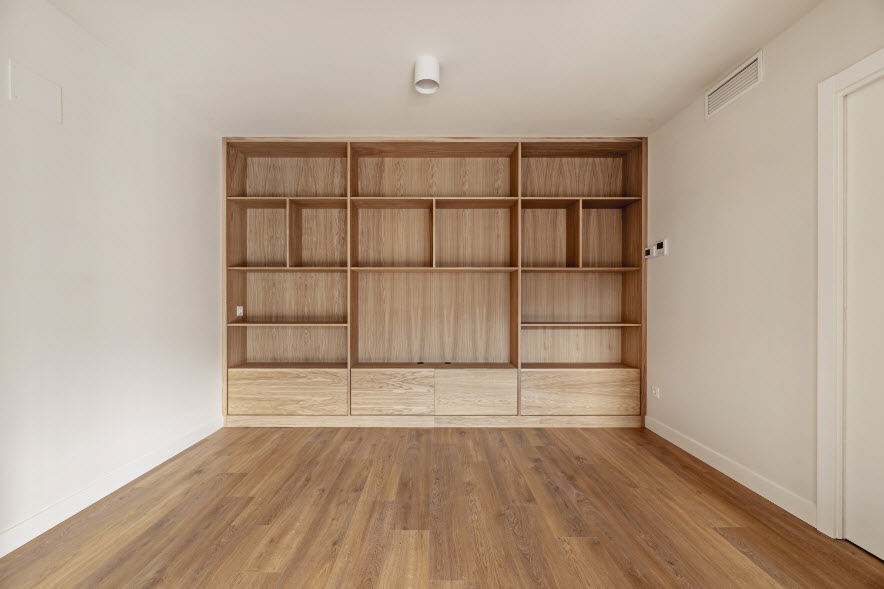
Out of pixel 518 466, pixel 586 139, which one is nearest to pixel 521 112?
pixel 586 139

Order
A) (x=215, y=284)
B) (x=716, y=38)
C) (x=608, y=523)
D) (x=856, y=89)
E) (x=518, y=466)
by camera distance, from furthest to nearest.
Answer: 1. (x=215, y=284)
2. (x=518, y=466)
3. (x=716, y=38)
4. (x=608, y=523)
5. (x=856, y=89)

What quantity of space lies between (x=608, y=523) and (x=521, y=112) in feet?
8.82

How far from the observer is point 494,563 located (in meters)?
1.65

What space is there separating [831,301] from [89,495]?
3.75 meters

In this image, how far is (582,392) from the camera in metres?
3.51

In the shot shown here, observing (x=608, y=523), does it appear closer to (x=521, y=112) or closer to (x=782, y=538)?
(x=782, y=538)

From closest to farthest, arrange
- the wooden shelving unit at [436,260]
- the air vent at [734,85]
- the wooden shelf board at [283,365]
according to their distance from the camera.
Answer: the air vent at [734,85], the wooden shelf board at [283,365], the wooden shelving unit at [436,260]

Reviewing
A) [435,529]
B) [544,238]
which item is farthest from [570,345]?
[435,529]

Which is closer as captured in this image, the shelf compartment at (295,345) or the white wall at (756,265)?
the white wall at (756,265)

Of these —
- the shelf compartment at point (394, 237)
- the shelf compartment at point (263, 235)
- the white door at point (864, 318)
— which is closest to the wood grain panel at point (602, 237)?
the shelf compartment at point (394, 237)

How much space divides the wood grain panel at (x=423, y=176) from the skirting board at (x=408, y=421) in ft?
6.57

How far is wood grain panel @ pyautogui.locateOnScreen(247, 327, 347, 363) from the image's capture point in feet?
12.4

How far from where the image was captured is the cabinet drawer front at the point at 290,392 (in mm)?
3484

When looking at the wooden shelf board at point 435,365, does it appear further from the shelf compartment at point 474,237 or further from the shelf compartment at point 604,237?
the shelf compartment at point 604,237
